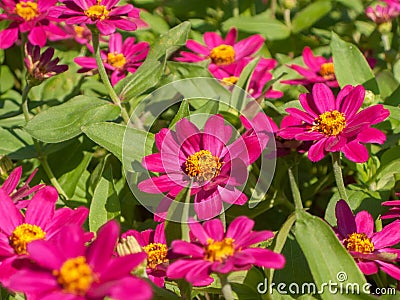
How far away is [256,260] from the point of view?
771mm

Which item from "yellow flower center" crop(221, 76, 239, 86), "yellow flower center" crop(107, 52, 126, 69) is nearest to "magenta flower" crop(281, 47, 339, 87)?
"yellow flower center" crop(221, 76, 239, 86)

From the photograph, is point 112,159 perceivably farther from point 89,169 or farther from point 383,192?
point 383,192

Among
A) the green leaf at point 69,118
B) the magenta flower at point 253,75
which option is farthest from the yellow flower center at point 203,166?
the magenta flower at point 253,75

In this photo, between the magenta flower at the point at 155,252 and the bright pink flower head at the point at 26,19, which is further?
the bright pink flower head at the point at 26,19

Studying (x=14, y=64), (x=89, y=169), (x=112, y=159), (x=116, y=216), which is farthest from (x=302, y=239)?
(x=14, y=64)

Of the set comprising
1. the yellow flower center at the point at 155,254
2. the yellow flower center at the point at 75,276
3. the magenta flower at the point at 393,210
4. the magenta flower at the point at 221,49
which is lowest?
the yellow flower center at the point at 155,254

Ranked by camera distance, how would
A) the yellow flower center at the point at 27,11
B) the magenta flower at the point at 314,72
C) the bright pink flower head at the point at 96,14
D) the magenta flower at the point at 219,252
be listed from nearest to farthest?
the magenta flower at the point at 219,252
the bright pink flower head at the point at 96,14
the yellow flower center at the point at 27,11
the magenta flower at the point at 314,72

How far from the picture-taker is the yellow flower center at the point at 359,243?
3.30 ft

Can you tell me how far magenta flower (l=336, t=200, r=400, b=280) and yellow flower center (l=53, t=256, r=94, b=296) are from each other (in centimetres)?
44

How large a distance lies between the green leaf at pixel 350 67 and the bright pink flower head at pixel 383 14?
1.39ft

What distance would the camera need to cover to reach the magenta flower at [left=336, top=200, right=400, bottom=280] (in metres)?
0.95

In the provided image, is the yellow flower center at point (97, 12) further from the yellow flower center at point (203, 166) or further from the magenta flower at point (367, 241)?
the magenta flower at point (367, 241)

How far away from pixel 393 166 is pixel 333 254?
1.59 feet
